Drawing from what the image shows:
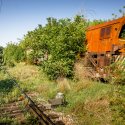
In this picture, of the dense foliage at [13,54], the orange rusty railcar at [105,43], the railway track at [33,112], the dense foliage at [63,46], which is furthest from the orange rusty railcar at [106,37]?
the dense foliage at [13,54]

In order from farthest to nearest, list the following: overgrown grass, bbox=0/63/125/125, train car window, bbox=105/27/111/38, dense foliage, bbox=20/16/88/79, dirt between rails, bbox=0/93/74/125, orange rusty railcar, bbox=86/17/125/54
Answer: dense foliage, bbox=20/16/88/79, train car window, bbox=105/27/111/38, orange rusty railcar, bbox=86/17/125/54, overgrown grass, bbox=0/63/125/125, dirt between rails, bbox=0/93/74/125

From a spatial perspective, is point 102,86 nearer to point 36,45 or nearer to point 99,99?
point 99,99

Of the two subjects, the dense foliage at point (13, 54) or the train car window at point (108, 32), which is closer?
the train car window at point (108, 32)

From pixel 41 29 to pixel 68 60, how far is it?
20.2ft

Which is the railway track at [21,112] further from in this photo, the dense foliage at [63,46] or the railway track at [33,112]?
the dense foliage at [63,46]

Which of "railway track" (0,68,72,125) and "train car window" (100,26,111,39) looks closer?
"railway track" (0,68,72,125)

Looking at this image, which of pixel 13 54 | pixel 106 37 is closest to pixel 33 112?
Answer: pixel 106 37

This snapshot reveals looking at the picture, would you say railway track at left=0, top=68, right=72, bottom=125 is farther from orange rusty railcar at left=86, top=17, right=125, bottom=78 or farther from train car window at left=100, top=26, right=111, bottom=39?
train car window at left=100, top=26, right=111, bottom=39

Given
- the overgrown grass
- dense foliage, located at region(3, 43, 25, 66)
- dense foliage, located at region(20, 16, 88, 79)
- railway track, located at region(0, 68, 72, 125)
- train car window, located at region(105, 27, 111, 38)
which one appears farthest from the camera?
dense foliage, located at region(3, 43, 25, 66)

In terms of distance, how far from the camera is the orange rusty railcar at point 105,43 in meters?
14.3

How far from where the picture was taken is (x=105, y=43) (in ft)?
50.2

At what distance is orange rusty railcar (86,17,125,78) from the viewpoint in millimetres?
14305

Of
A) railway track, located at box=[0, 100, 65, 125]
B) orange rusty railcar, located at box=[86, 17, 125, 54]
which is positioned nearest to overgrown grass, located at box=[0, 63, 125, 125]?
railway track, located at box=[0, 100, 65, 125]

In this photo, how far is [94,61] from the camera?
53.6 feet
